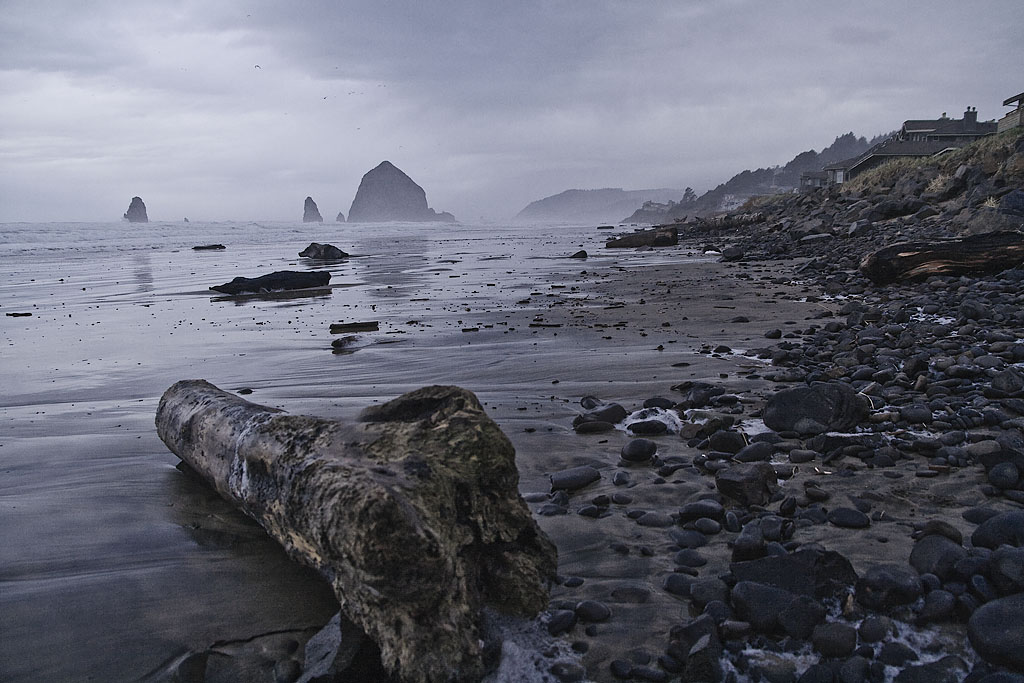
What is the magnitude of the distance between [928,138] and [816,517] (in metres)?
60.5

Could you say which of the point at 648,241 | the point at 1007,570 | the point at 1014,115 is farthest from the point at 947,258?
the point at 1014,115

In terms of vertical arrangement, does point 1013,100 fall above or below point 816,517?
above

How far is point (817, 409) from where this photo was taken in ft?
13.7

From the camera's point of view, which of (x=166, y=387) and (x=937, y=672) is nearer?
(x=937, y=672)

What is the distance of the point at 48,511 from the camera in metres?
3.41

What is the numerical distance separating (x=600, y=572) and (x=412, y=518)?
3.51ft

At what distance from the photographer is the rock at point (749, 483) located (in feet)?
10.5

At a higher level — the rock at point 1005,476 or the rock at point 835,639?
the rock at point 1005,476

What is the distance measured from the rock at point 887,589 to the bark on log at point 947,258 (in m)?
8.80

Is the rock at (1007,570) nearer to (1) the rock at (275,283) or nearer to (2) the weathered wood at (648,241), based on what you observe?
(1) the rock at (275,283)

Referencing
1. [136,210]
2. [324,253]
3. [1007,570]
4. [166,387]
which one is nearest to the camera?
[1007,570]

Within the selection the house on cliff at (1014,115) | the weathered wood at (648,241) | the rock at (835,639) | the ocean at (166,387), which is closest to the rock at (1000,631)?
the rock at (835,639)

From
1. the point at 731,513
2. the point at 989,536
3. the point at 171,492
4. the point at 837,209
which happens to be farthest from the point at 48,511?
the point at 837,209

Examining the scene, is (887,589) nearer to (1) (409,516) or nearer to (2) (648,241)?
(1) (409,516)
